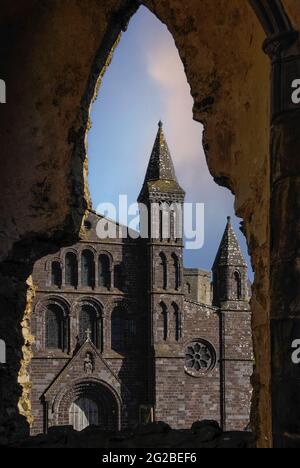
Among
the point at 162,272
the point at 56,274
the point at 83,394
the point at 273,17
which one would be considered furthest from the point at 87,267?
the point at 273,17

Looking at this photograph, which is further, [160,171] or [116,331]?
[160,171]

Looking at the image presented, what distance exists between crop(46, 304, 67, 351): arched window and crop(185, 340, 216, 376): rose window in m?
4.44

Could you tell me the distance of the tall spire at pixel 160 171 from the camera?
103ft

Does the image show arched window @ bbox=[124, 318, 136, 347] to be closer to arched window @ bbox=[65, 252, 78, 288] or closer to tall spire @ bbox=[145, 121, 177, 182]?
arched window @ bbox=[65, 252, 78, 288]

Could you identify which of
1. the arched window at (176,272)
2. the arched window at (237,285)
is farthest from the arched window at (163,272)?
the arched window at (237,285)

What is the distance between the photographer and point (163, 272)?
30.3 metres

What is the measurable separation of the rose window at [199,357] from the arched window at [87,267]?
4183 mm

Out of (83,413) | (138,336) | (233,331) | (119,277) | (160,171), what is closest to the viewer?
(83,413)

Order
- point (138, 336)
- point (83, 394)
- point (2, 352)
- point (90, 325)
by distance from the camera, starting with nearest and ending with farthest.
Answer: point (2, 352), point (83, 394), point (90, 325), point (138, 336)

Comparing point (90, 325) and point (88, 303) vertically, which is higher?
point (88, 303)

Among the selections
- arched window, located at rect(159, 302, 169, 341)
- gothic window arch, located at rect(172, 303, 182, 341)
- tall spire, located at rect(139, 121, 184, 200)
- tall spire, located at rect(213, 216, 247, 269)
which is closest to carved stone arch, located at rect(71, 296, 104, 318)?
arched window, located at rect(159, 302, 169, 341)

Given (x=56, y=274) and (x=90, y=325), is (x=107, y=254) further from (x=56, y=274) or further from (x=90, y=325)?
(x=90, y=325)

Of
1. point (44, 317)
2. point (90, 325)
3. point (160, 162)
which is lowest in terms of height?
point (90, 325)

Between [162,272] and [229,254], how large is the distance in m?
2.77
